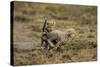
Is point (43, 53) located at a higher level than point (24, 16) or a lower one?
lower

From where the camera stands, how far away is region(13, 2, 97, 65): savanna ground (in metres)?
2.55

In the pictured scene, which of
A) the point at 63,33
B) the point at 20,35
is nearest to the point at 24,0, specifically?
the point at 20,35

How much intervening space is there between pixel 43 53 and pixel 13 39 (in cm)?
44

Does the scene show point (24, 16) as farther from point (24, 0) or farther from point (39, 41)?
point (39, 41)

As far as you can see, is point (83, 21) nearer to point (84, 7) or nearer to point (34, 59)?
point (84, 7)

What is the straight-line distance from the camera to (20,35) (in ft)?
8.37

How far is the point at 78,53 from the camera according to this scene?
2.87 metres

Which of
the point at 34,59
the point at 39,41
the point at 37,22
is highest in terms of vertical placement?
the point at 37,22

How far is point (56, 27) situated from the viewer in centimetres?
274

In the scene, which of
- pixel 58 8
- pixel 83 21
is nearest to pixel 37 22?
pixel 58 8

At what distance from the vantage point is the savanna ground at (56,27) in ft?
8.37

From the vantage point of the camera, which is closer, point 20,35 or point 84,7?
point 20,35
